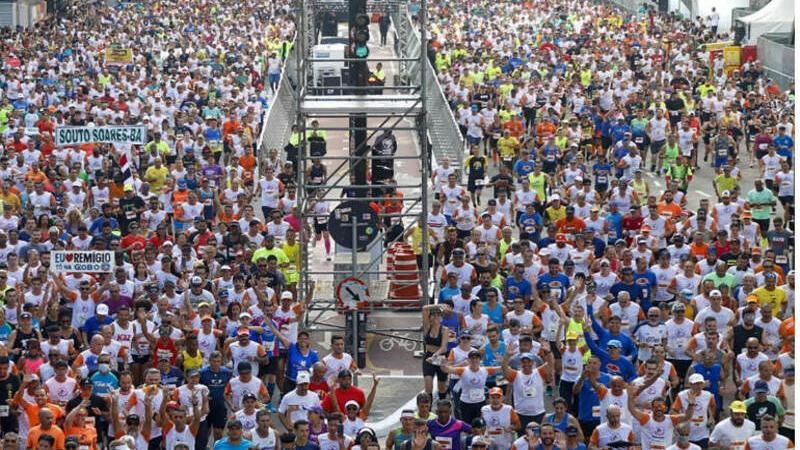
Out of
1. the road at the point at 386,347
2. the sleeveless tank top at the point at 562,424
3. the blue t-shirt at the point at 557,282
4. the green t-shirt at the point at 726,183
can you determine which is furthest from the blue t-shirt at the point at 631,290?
the green t-shirt at the point at 726,183

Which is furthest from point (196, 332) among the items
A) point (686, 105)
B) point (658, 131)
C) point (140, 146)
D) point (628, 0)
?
point (628, 0)

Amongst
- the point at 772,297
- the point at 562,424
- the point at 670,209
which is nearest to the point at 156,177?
the point at 670,209

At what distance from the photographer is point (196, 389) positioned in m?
17.8

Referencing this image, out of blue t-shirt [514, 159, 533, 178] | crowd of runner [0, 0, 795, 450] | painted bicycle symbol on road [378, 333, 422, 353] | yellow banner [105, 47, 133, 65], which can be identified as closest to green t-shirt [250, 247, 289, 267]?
crowd of runner [0, 0, 795, 450]

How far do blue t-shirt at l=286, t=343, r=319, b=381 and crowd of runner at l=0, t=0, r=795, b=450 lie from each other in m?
0.02

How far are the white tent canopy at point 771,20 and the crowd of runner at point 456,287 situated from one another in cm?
961

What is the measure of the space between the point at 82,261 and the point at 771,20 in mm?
29014

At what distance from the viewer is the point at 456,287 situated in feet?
69.3

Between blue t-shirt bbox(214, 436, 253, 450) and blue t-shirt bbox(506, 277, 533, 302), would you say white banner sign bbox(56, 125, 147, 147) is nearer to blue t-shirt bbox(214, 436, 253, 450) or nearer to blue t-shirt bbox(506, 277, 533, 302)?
blue t-shirt bbox(506, 277, 533, 302)

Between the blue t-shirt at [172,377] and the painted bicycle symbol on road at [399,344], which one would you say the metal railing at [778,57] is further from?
the blue t-shirt at [172,377]

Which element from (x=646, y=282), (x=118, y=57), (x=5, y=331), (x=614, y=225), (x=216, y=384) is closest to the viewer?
(x=216, y=384)

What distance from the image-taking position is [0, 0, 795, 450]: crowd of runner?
1766cm

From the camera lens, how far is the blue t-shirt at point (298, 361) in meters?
19.2

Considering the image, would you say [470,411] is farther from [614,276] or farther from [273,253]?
[273,253]
